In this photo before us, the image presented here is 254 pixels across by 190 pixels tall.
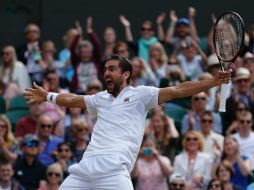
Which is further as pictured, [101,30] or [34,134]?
[101,30]

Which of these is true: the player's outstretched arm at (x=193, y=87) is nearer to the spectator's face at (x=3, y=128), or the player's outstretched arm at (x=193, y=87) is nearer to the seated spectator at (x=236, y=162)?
the seated spectator at (x=236, y=162)

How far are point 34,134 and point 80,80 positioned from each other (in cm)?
196

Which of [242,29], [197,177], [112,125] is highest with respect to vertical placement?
[242,29]

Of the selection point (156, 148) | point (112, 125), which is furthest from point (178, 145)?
point (112, 125)

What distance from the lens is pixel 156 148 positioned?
48.7ft

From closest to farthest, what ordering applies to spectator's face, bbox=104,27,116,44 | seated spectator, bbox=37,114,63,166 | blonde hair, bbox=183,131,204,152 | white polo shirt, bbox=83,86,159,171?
white polo shirt, bbox=83,86,159,171
blonde hair, bbox=183,131,204,152
seated spectator, bbox=37,114,63,166
spectator's face, bbox=104,27,116,44

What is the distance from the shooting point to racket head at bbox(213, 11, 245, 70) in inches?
421

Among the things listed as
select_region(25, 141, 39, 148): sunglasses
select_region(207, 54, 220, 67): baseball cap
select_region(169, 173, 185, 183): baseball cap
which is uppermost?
select_region(207, 54, 220, 67): baseball cap

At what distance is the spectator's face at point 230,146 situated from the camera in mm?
14516

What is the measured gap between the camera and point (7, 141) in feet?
49.2

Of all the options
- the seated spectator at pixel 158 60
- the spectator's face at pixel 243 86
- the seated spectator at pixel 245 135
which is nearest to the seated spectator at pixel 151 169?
the seated spectator at pixel 245 135

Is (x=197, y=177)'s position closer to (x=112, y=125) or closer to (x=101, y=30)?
(x=112, y=125)

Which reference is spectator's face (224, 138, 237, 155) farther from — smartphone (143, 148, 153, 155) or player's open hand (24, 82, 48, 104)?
player's open hand (24, 82, 48, 104)

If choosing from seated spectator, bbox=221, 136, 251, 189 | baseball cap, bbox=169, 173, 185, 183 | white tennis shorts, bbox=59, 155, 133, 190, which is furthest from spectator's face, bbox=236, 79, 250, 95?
white tennis shorts, bbox=59, 155, 133, 190
